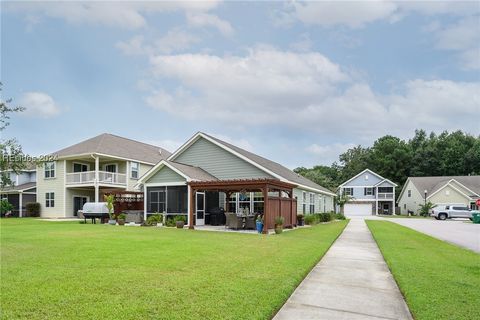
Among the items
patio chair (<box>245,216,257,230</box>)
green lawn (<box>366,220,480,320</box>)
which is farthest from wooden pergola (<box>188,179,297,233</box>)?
green lawn (<box>366,220,480,320</box>)

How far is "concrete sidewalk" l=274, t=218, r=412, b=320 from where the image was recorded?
5348 mm

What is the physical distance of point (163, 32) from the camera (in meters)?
17.6

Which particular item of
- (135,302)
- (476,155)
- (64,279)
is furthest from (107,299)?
(476,155)

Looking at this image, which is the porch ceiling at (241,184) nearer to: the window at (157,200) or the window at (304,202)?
the window at (157,200)

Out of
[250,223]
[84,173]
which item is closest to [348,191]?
[84,173]

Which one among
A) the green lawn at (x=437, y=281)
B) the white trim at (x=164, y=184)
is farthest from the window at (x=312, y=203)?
the green lawn at (x=437, y=281)

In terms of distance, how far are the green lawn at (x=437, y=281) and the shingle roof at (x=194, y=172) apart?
39.7 feet

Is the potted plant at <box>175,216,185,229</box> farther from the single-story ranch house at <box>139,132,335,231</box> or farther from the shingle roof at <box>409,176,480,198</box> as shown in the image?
the shingle roof at <box>409,176,480,198</box>

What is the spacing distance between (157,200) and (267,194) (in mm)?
8188

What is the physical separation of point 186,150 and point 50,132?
27.1 feet

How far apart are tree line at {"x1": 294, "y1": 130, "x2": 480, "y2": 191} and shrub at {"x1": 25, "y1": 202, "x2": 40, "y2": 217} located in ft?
137

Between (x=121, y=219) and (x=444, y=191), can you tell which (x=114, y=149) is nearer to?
(x=121, y=219)

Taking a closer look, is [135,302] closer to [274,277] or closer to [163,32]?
[274,277]

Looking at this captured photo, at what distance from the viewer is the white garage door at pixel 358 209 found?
197 feet
